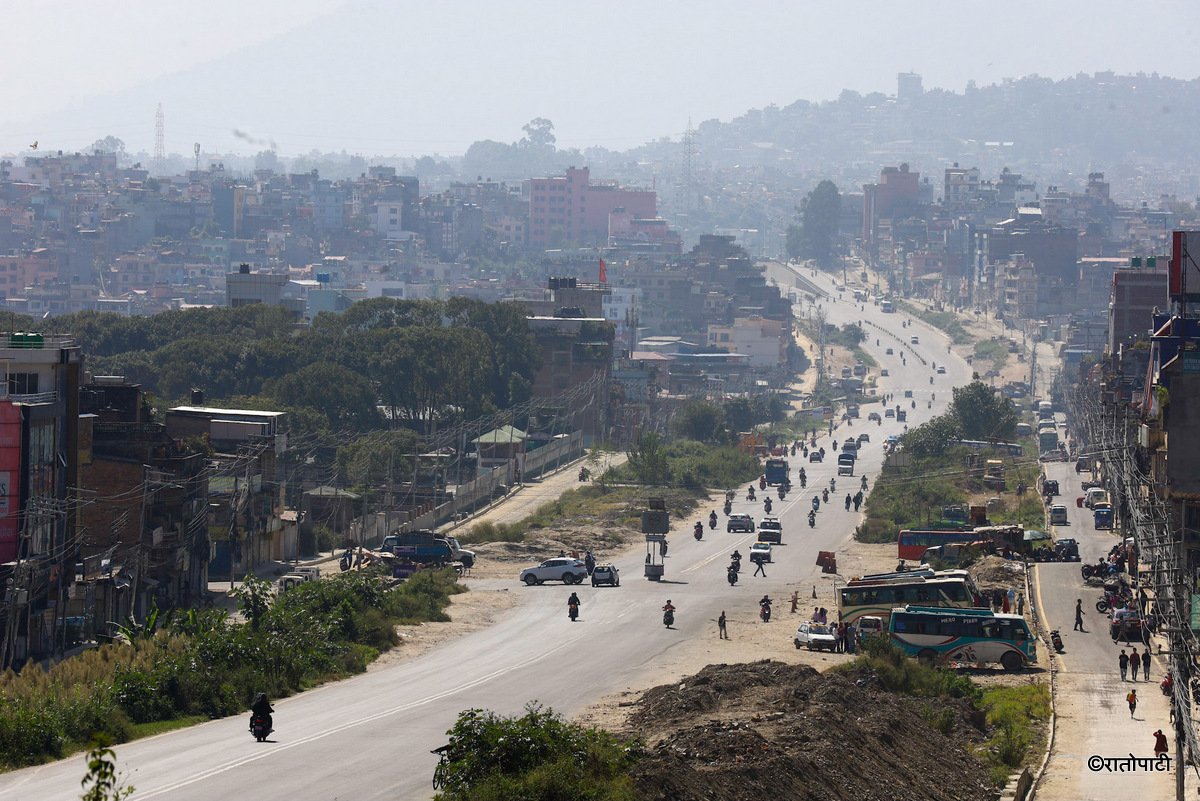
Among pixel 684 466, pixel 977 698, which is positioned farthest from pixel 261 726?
pixel 684 466

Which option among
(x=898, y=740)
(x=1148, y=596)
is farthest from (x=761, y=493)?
(x=898, y=740)

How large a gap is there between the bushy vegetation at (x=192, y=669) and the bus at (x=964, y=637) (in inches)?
495

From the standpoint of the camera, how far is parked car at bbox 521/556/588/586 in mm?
63781

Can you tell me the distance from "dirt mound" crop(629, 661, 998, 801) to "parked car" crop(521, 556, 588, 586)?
69.7 ft

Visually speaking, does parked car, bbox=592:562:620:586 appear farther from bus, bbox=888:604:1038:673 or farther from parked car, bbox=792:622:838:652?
bus, bbox=888:604:1038:673

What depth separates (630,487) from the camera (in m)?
95.8

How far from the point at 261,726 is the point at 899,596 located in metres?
22.9

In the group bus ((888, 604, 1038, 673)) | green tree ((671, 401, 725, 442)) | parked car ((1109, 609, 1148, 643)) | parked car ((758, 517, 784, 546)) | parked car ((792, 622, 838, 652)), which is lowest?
green tree ((671, 401, 725, 442))

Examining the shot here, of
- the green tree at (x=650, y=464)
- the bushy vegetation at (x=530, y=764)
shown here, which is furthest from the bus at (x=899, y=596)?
the green tree at (x=650, y=464)

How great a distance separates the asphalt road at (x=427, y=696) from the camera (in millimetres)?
31516

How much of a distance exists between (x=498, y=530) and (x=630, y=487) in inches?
784

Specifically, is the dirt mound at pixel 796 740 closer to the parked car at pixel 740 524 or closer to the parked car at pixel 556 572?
the parked car at pixel 556 572

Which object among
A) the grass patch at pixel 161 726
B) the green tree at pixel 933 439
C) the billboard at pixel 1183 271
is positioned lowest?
the green tree at pixel 933 439

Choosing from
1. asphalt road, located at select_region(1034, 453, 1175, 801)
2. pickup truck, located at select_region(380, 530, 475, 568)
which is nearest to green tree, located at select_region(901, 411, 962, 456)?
asphalt road, located at select_region(1034, 453, 1175, 801)
